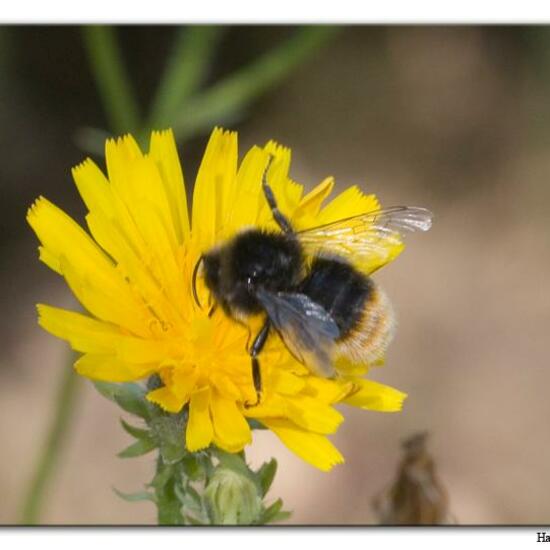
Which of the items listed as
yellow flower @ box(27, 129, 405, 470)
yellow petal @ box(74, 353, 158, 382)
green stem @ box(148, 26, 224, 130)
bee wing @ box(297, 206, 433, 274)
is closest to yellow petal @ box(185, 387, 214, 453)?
yellow flower @ box(27, 129, 405, 470)

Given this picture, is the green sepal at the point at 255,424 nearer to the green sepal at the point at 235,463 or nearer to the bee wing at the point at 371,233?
the green sepal at the point at 235,463

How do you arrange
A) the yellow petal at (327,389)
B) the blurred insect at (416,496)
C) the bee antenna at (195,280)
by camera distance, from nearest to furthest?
the yellow petal at (327,389) < the bee antenna at (195,280) < the blurred insect at (416,496)

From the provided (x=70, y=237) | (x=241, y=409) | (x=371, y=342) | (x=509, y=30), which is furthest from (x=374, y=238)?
(x=509, y=30)

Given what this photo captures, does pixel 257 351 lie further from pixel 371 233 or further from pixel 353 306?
pixel 371 233

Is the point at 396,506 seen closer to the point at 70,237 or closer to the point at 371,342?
the point at 371,342

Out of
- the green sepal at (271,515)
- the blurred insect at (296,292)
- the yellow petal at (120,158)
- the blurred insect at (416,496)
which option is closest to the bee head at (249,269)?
the blurred insect at (296,292)

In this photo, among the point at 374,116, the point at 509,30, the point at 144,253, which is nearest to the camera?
the point at 144,253
